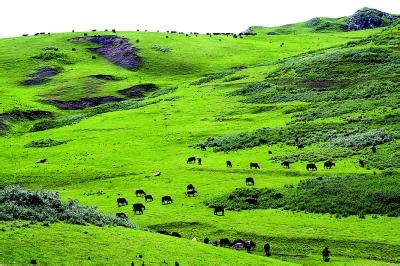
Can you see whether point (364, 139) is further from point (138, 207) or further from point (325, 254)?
point (325, 254)

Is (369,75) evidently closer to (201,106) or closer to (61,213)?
(201,106)

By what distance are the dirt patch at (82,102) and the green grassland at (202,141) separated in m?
2.32

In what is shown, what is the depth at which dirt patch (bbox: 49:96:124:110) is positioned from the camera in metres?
128

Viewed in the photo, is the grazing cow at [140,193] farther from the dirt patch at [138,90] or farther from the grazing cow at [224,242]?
the dirt patch at [138,90]

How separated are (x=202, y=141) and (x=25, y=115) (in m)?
46.1

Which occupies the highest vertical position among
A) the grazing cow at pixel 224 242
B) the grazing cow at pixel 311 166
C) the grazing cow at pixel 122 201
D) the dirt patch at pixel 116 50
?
the dirt patch at pixel 116 50

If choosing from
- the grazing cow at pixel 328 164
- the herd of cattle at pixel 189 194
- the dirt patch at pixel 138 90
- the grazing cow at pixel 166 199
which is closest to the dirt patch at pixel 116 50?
the dirt patch at pixel 138 90

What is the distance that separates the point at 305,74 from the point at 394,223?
78677mm

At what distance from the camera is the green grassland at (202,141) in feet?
128

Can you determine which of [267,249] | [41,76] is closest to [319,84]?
[41,76]

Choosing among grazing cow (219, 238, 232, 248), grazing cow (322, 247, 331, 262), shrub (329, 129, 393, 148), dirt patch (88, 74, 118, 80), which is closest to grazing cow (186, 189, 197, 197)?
grazing cow (219, 238, 232, 248)

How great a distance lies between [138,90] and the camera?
13888 centimetres

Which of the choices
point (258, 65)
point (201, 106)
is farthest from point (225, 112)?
point (258, 65)

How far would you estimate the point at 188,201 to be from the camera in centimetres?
5841
